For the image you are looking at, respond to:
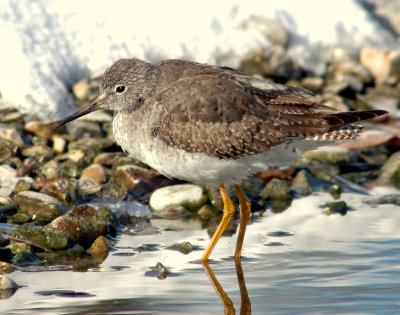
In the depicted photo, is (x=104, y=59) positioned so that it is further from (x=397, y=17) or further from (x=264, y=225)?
(x=397, y=17)

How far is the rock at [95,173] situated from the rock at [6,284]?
340 centimetres

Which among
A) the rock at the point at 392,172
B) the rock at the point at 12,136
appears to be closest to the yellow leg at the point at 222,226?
the rock at the point at 392,172

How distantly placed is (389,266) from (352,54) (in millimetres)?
9017

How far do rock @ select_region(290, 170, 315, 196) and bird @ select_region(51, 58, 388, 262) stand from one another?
2247mm

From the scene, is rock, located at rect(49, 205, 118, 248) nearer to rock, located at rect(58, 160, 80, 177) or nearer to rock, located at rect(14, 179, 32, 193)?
rock, located at rect(14, 179, 32, 193)

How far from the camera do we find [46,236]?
7.37 m

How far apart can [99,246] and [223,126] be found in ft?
6.45

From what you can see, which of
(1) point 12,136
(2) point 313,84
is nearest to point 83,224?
(1) point 12,136

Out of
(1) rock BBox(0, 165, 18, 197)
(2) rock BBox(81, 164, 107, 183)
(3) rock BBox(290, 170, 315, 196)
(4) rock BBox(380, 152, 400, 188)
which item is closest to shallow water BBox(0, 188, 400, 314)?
(3) rock BBox(290, 170, 315, 196)

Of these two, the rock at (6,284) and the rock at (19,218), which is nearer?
the rock at (6,284)

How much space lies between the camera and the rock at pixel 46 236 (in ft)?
24.0

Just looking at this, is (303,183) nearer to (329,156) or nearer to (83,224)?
(329,156)

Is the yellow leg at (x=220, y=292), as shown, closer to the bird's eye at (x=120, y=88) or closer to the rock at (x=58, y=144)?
the bird's eye at (x=120, y=88)

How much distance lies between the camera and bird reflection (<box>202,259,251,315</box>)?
590cm
